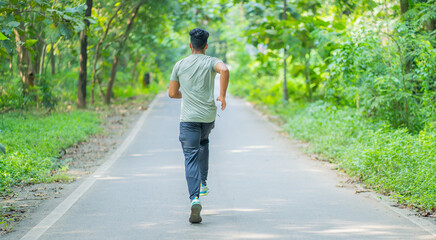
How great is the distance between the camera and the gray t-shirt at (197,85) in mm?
6441

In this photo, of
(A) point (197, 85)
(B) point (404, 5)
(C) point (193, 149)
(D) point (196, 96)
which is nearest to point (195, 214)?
(C) point (193, 149)

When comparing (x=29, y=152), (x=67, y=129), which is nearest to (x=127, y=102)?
(x=67, y=129)

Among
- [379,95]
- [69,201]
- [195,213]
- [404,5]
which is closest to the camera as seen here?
[195,213]

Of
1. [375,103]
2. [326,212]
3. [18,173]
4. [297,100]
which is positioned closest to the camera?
[326,212]

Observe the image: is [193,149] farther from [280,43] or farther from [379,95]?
[280,43]

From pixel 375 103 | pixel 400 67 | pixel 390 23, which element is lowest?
pixel 375 103

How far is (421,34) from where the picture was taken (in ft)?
38.2

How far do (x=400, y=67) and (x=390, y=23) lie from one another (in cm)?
95

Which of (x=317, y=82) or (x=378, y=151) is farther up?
(x=317, y=82)

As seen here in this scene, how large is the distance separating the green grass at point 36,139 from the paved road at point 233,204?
112cm

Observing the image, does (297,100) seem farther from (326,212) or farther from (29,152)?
(326,212)

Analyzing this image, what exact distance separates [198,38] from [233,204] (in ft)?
7.16

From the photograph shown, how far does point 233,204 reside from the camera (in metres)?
7.19

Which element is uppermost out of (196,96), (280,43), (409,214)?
(280,43)
